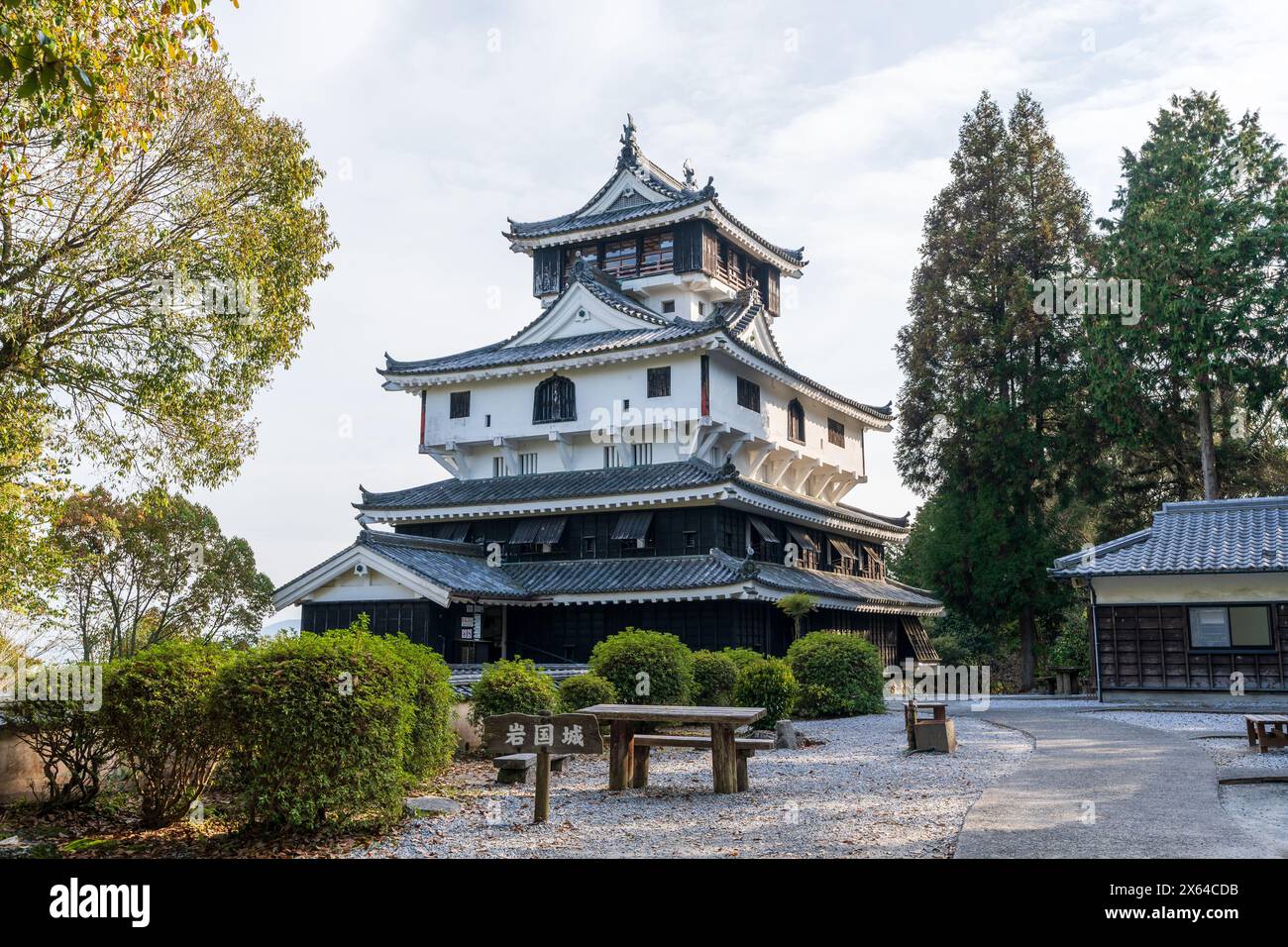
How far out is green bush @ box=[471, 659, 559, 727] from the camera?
16.8m

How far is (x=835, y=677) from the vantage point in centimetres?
2308

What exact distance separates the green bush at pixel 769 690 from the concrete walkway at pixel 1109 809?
5187 millimetres

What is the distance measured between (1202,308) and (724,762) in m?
27.5

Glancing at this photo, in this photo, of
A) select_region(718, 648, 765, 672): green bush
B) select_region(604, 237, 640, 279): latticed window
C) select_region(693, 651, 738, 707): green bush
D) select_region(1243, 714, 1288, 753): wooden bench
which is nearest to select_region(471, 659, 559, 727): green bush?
select_region(693, 651, 738, 707): green bush

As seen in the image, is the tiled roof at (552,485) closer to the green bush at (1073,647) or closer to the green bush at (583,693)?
the green bush at (583,693)

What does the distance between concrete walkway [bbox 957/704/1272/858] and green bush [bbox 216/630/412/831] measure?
5.39 meters

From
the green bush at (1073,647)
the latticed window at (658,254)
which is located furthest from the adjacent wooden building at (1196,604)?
the latticed window at (658,254)

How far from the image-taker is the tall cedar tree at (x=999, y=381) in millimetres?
36031

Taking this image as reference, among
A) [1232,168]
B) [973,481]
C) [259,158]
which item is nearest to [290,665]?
[259,158]

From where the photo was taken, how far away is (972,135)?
39438 mm

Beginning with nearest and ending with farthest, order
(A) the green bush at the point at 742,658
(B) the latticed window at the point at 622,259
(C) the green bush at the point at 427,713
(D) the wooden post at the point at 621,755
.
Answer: (C) the green bush at the point at 427,713 < (D) the wooden post at the point at 621,755 < (A) the green bush at the point at 742,658 < (B) the latticed window at the point at 622,259

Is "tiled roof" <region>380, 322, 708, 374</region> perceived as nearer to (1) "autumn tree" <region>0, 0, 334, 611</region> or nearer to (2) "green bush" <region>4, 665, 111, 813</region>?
(1) "autumn tree" <region>0, 0, 334, 611</region>

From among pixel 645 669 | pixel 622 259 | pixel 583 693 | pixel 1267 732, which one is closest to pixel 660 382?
pixel 622 259

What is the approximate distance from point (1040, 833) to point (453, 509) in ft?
84.4
